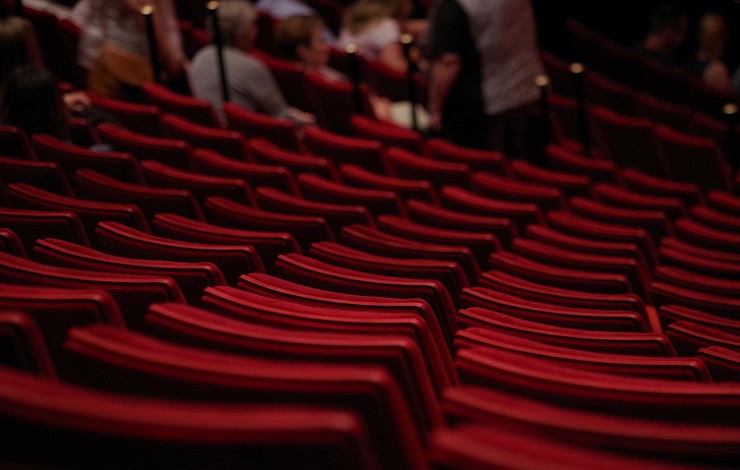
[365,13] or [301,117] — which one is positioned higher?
[365,13]

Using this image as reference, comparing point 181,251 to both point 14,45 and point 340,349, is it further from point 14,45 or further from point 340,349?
point 14,45

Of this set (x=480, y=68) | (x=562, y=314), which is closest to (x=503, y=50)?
(x=480, y=68)

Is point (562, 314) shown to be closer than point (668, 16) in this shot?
Yes

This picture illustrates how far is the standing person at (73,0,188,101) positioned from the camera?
1641mm

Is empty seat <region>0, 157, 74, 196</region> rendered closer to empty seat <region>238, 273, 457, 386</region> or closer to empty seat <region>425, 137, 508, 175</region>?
empty seat <region>238, 273, 457, 386</region>

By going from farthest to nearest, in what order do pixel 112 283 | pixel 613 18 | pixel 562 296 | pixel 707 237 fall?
pixel 613 18 → pixel 707 237 → pixel 562 296 → pixel 112 283

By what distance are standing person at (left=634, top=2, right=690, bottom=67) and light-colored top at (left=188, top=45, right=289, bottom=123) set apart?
1.32 metres

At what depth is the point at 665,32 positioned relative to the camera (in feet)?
8.71

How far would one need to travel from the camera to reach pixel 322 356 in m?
0.49

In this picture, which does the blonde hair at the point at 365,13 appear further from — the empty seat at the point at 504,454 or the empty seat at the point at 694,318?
the empty seat at the point at 504,454

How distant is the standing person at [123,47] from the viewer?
5.38ft

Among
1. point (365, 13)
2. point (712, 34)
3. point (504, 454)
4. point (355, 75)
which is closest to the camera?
point (504, 454)

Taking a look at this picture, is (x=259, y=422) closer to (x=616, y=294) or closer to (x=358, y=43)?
(x=616, y=294)

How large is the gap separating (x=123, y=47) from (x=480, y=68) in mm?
567
